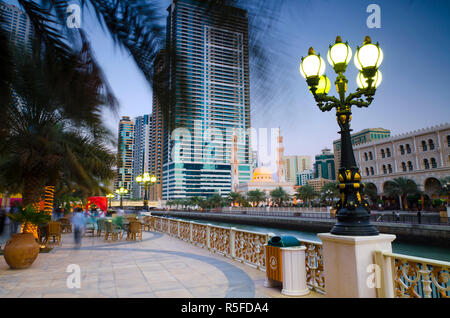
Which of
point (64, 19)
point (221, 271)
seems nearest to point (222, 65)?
point (64, 19)

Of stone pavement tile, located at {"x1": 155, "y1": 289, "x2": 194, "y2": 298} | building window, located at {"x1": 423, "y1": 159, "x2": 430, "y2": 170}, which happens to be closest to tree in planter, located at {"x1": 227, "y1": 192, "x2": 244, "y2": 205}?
building window, located at {"x1": 423, "y1": 159, "x2": 430, "y2": 170}

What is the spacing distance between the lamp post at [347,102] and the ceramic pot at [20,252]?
707 cm

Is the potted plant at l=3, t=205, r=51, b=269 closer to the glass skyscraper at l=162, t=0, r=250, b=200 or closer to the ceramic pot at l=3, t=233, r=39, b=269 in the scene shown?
the ceramic pot at l=3, t=233, r=39, b=269

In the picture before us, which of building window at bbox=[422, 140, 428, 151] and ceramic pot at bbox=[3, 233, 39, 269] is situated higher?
building window at bbox=[422, 140, 428, 151]

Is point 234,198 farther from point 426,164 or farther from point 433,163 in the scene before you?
point 433,163

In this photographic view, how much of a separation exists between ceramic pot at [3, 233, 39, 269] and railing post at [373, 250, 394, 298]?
757 cm

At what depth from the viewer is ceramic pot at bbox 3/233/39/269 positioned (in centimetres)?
679

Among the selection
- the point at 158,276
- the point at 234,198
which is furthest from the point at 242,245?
the point at 234,198

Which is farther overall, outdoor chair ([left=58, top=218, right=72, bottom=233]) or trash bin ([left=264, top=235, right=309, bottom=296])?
outdoor chair ([left=58, top=218, right=72, bottom=233])

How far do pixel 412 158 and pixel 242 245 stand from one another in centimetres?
5543

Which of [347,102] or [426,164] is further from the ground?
[426,164]

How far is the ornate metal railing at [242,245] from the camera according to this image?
17.0 feet

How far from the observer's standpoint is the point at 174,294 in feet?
16.0
